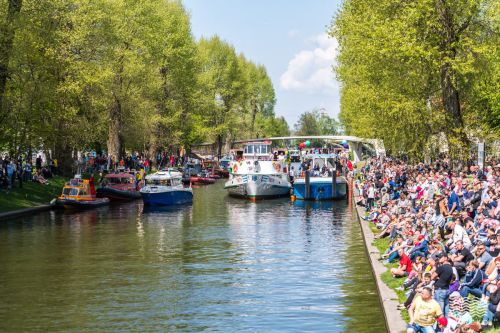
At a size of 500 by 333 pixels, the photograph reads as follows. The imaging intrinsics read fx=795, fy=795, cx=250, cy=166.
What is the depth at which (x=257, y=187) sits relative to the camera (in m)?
66.0

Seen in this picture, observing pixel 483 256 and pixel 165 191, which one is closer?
pixel 483 256

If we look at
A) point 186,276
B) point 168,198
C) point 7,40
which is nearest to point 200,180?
point 168,198

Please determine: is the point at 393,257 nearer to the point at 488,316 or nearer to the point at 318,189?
the point at 488,316

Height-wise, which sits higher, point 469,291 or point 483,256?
point 483,256

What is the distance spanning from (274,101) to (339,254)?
397 ft

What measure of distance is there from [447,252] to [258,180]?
1690 inches

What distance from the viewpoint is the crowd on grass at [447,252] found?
17.4 meters

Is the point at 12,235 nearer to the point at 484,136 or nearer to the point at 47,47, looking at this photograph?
the point at 47,47

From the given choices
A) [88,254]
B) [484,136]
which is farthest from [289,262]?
[484,136]

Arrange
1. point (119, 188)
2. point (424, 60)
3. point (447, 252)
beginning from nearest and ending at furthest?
1. point (447, 252)
2. point (424, 60)
3. point (119, 188)

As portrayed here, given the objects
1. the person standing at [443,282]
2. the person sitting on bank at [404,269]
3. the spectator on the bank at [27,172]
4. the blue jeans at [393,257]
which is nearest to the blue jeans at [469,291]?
the person standing at [443,282]

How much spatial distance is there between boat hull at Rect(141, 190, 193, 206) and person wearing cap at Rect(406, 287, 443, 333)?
4203 centimetres

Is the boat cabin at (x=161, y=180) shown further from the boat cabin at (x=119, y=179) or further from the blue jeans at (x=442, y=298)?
the blue jeans at (x=442, y=298)

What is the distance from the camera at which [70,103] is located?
58.9 meters
